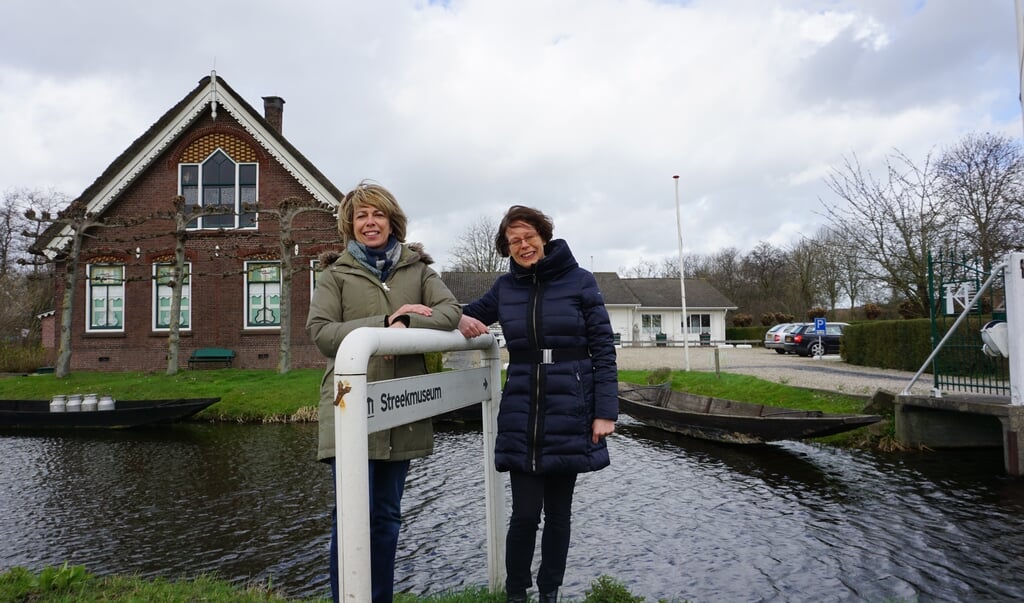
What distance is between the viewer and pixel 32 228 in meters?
39.5

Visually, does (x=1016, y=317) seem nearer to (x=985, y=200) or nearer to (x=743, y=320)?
(x=985, y=200)

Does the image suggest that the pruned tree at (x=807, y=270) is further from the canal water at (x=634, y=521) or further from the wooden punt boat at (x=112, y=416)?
the wooden punt boat at (x=112, y=416)

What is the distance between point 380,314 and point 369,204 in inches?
21.3

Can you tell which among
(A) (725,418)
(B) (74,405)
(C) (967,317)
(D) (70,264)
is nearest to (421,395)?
(A) (725,418)

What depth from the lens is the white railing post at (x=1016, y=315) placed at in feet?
25.6

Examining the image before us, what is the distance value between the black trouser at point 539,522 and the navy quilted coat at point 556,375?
110 millimetres

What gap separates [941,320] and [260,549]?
17.8 metres

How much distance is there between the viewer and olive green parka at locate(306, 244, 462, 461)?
2.71 metres

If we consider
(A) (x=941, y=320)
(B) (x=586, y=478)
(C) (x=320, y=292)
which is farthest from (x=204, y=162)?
(A) (x=941, y=320)

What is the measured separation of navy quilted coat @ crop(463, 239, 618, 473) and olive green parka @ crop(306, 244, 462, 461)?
15.7 inches

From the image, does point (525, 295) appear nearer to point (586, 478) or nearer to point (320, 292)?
point (320, 292)

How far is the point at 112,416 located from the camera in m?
13.8

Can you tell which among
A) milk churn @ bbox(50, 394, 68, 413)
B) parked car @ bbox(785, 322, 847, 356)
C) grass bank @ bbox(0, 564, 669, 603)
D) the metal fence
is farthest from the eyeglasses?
parked car @ bbox(785, 322, 847, 356)

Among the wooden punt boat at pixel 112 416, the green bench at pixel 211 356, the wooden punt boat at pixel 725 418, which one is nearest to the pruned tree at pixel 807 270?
the wooden punt boat at pixel 725 418
